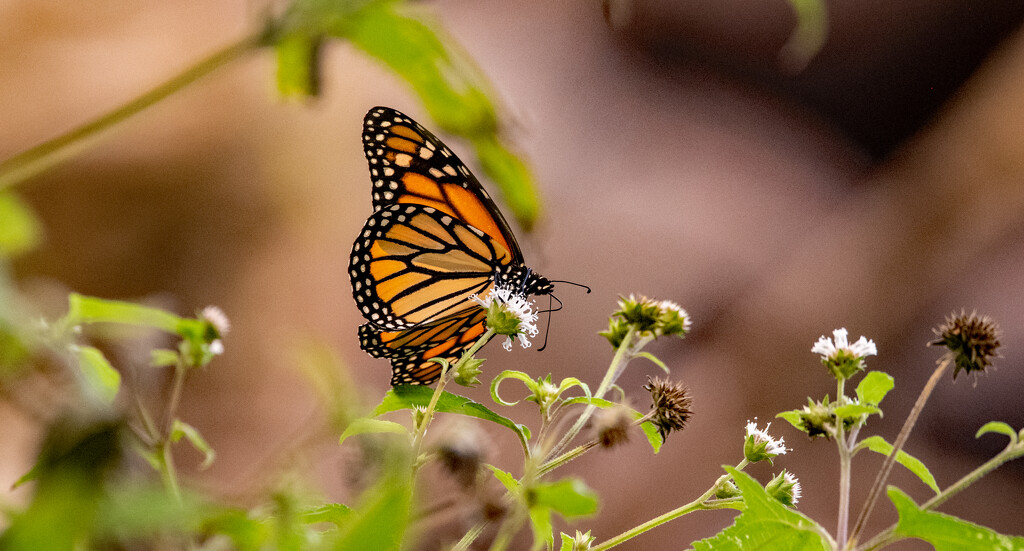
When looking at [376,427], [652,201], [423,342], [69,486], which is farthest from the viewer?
[652,201]

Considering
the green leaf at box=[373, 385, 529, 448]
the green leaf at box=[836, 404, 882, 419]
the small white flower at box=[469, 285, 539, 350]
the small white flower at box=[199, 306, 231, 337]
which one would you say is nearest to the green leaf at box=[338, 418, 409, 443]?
the green leaf at box=[373, 385, 529, 448]

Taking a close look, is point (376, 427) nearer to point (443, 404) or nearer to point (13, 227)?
point (443, 404)

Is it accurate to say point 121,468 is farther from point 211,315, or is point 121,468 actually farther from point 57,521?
point 211,315

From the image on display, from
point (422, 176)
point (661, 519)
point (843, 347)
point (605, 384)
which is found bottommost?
point (661, 519)

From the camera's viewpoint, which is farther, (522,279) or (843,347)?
(522,279)

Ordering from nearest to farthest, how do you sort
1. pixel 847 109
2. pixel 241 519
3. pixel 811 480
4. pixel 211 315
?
pixel 241 519, pixel 211 315, pixel 811 480, pixel 847 109

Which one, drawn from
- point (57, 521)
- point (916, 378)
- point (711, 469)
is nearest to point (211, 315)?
point (57, 521)

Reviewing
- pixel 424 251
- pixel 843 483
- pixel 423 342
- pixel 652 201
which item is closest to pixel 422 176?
pixel 424 251

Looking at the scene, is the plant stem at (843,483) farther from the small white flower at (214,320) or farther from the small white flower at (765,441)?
the small white flower at (214,320)
